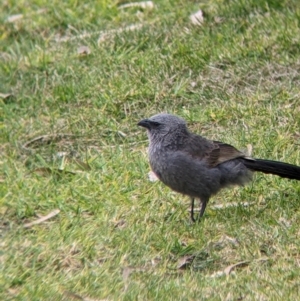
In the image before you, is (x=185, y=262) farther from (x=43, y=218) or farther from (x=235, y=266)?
(x=43, y=218)

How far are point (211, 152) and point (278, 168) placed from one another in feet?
1.80

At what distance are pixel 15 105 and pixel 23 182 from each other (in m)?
1.73

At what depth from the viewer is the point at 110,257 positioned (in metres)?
6.71

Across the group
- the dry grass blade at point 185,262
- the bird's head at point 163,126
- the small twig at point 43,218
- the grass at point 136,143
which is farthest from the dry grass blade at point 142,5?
the dry grass blade at point 185,262

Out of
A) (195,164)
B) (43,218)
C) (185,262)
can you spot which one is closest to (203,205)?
(195,164)

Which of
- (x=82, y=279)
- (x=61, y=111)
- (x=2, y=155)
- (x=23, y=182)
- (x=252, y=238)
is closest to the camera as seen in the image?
(x=82, y=279)

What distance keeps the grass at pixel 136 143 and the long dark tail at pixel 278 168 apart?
0.24 meters

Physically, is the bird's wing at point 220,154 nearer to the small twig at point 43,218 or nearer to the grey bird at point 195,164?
the grey bird at point 195,164

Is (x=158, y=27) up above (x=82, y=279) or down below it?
below

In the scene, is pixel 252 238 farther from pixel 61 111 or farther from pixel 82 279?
pixel 61 111

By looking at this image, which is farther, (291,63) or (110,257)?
(291,63)

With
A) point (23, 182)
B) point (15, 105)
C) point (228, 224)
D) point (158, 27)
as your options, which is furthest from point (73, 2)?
point (228, 224)

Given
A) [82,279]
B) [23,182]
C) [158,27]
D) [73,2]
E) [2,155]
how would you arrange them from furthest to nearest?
[73,2]
[158,27]
[2,155]
[23,182]
[82,279]

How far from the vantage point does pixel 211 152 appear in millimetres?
7387
